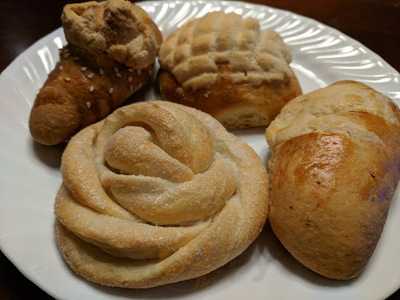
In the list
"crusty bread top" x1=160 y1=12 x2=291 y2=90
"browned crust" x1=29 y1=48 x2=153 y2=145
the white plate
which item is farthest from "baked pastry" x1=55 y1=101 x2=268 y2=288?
"crusty bread top" x1=160 y1=12 x2=291 y2=90

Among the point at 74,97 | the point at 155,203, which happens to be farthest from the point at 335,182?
the point at 74,97

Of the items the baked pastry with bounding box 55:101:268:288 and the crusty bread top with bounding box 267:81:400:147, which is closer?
the baked pastry with bounding box 55:101:268:288

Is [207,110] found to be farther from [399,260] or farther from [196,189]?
[399,260]

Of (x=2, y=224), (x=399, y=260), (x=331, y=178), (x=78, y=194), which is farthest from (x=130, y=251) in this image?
(x=399, y=260)

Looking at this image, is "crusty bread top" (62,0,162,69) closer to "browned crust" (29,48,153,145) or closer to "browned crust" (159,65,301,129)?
"browned crust" (29,48,153,145)

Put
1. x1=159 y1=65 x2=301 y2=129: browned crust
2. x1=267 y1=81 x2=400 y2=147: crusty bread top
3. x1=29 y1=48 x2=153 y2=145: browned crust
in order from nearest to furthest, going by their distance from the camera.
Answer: x1=267 y1=81 x2=400 y2=147: crusty bread top
x1=29 y1=48 x2=153 y2=145: browned crust
x1=159 y1=65 x2=301 y2=129: browned crust

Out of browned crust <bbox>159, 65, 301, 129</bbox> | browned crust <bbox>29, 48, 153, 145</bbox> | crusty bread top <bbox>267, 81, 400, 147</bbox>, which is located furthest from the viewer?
browned crust <bbox>159, 65, 301, 129</bbox>

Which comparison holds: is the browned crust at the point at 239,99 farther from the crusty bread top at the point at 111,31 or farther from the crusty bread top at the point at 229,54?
the crusty bread top at the point at 111,31

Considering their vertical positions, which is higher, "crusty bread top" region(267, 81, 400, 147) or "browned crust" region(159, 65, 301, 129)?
"crusty bread top" region(267, 81, 400, 147)
